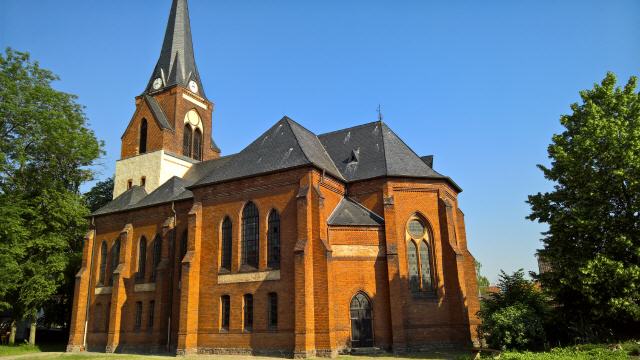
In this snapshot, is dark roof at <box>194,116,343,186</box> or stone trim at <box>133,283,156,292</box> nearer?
dark roof at <box>194,116,343,186</box>

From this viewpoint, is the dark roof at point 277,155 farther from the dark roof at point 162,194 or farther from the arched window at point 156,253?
the arched window at point 156,253

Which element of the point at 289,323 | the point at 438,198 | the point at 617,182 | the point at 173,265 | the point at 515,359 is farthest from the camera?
the point at 173,265

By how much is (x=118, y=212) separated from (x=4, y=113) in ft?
30.8

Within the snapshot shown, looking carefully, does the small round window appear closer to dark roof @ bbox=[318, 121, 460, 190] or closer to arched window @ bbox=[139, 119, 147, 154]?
dark roof @ bbox=[318, 121, 460, 190]

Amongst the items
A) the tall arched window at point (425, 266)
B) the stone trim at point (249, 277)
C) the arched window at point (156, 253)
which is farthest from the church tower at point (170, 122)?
the tall arched window at point (425, 266)

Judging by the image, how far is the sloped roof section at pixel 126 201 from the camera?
34.5 meters

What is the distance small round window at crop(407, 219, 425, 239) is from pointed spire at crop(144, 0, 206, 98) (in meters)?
25.1

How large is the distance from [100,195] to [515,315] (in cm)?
4051

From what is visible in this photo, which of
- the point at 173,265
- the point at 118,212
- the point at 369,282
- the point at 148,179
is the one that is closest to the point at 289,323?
the point at 369,282

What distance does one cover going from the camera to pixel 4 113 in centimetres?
3027

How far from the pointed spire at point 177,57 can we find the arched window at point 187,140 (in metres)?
3.73

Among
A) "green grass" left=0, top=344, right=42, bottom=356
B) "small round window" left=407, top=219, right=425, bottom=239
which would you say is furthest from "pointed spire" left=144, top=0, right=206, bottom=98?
"small round window" left=407, top=219, right=425, bottom=239

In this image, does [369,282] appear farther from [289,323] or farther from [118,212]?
[118,212]

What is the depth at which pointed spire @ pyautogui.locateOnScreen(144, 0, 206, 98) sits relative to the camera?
42438 millimetres
